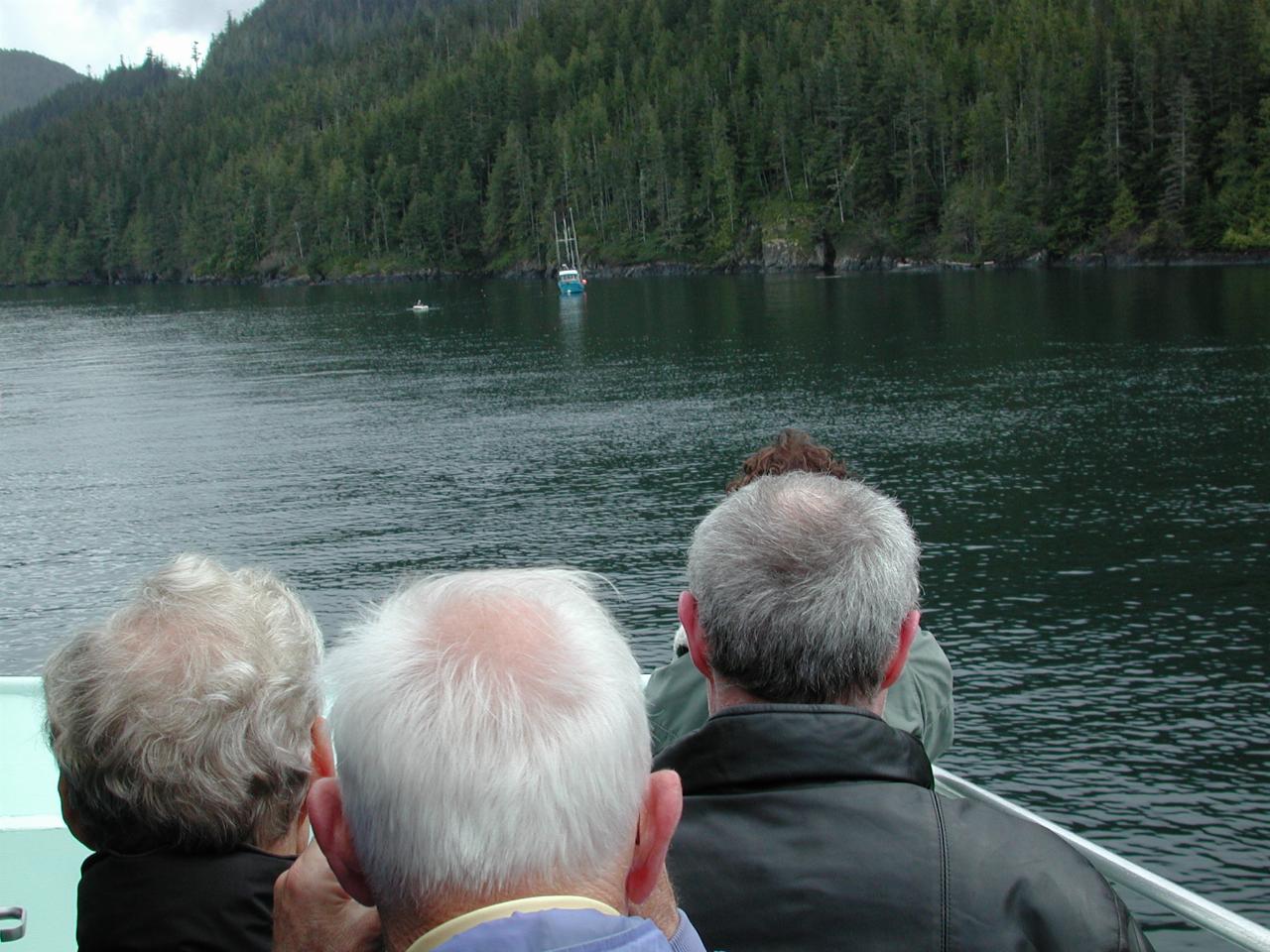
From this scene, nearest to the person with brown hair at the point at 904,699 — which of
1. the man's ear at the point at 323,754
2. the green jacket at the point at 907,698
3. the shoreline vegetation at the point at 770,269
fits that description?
the green jacket at the point at 907,698

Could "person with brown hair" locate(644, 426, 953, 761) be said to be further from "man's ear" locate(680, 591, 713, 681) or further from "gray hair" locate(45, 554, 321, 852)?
"gray hair" locate(45, 554, 321, 852)

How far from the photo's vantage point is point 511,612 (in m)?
1.55

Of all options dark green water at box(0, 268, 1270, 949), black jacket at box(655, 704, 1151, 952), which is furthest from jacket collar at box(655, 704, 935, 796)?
dark green water at box(0, 268, 1270, 949)

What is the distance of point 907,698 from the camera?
3607 mm

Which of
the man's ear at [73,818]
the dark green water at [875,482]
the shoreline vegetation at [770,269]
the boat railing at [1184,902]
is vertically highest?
the shoreline vegetation at [770,269]

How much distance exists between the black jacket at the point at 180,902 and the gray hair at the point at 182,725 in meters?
0.04

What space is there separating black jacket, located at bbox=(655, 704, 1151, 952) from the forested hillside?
288ft

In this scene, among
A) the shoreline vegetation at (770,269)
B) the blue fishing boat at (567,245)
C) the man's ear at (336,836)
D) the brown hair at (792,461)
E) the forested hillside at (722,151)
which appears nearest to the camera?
the man's ear at (336,836)

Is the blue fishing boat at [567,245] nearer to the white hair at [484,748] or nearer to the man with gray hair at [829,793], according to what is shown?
the man with gray hair at [829,793]

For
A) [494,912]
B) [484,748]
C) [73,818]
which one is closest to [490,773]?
[484,748]

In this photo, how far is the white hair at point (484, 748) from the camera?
1441mm

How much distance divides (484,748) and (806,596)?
48.6 inches

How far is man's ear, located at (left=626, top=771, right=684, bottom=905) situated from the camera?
1.58 meters

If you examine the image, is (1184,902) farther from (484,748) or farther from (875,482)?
(875,482)
